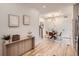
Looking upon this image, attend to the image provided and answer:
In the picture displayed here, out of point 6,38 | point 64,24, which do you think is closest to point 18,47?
point 6,38

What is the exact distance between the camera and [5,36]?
2160 millimetres

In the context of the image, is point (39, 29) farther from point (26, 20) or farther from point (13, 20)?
point (13, 20)

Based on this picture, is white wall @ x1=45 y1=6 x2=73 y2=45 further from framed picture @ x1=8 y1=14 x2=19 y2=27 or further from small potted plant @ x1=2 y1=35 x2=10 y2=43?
small potted plant @ x1=2 y1=35 x2=10 y2=43

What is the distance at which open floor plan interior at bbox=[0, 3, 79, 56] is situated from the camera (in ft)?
7.14

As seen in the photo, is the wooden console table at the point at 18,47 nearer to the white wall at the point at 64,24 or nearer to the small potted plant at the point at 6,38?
the small potted plant at the point at 6,38

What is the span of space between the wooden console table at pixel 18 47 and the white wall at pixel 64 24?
50 centimetres

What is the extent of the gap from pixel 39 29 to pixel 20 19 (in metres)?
0.46

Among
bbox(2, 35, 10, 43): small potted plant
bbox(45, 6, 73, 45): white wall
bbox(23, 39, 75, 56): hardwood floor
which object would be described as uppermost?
bbox(45, 6, 73, 45): white wall

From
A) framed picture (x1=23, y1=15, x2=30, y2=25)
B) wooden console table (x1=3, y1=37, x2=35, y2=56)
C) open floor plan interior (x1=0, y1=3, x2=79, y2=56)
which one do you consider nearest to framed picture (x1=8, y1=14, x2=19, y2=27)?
open floor plan interior (x1=0, y1=3, x2=79, y2=56)

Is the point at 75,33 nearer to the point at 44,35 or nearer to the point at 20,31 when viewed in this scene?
the point at 44,35

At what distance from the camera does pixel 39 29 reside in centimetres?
234

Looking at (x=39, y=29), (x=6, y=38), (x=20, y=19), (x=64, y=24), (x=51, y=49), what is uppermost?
(x=20, y=19)

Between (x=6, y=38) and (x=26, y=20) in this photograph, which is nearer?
(x=6, y=38)

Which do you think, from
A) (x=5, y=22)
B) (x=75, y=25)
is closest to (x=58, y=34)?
(x=75, y=25)
